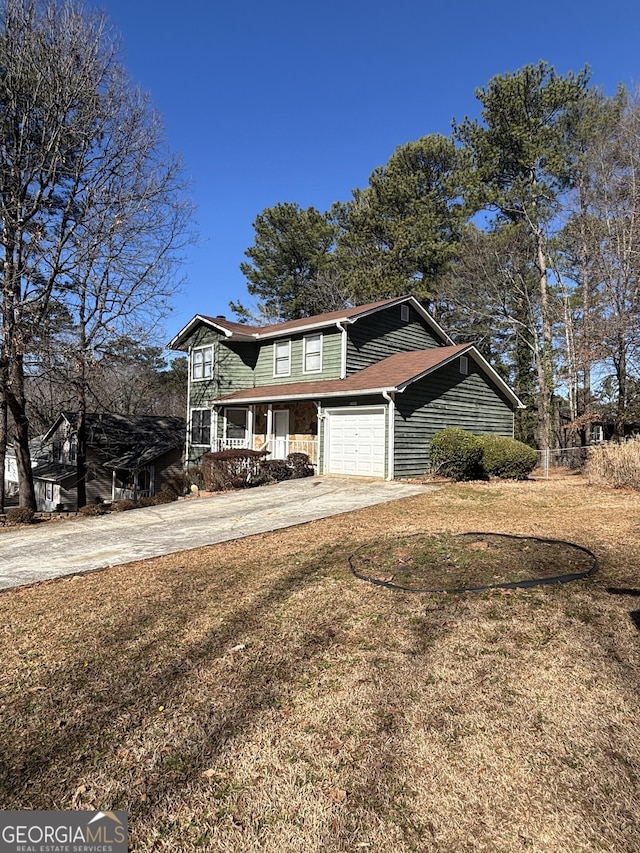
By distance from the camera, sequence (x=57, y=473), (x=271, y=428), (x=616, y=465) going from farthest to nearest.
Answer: (x=57, y=473)
(x=271, y=428)
(x=616, y=465)

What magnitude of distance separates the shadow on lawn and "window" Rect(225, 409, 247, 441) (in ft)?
50.6

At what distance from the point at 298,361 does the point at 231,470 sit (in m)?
5.66

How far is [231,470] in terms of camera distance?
14.6 metres

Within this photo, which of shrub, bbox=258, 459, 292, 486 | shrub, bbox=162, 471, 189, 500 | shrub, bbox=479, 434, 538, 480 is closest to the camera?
shrub, bbox=479, 434, 538, 480

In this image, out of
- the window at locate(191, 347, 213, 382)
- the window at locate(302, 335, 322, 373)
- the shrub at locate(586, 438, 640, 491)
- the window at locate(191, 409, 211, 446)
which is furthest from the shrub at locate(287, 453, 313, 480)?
the shrub at locate(586, 438, 640, 491)

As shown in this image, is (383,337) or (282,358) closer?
(383,337)

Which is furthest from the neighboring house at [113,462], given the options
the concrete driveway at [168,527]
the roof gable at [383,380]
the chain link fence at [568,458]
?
the chain link fence at [568,458]

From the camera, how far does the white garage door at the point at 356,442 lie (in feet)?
46.0

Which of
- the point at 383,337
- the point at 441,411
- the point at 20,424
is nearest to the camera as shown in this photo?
the point at 20,424

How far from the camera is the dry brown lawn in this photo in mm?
A: 1949

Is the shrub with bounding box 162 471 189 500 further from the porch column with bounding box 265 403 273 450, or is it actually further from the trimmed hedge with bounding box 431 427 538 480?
the trimmed hedge with bounding box 431 427 538 480

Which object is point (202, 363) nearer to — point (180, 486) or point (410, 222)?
point (180, 486)

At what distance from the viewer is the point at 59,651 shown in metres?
3.55

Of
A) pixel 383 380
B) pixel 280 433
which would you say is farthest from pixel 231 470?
pixel 383 380
